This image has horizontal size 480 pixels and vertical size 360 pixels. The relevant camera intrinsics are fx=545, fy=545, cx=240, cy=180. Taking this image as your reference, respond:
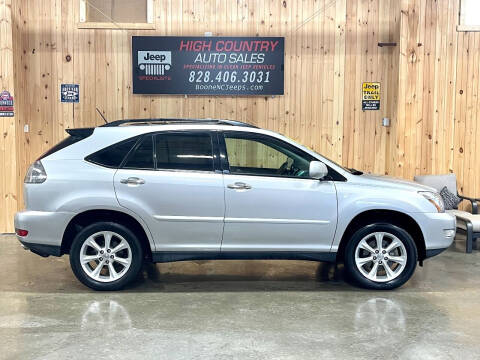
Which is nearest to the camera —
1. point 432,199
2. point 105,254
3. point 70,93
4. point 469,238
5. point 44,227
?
point 44,227

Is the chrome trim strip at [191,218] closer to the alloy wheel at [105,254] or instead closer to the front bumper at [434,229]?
the alloy wheel at [105,254]

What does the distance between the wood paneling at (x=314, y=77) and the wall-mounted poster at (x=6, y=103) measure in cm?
31

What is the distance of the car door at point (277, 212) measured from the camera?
5.35m

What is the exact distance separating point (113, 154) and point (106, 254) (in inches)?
38.9

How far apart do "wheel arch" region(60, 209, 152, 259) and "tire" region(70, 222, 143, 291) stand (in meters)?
0.09

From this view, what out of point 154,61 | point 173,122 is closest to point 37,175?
point 173,122

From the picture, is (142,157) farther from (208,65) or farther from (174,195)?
(208,65)

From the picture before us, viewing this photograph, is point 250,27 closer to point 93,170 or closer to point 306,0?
point 306,0

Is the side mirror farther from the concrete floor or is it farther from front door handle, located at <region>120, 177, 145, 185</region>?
front door handle, located at <region>120, 177, 145, 185</region>

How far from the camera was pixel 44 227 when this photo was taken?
5.25 metres

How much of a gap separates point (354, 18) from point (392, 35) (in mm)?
650

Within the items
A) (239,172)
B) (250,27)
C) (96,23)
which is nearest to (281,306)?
(239,172)

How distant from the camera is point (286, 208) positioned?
17.6 ft

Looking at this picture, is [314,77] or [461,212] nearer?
[461,212]
